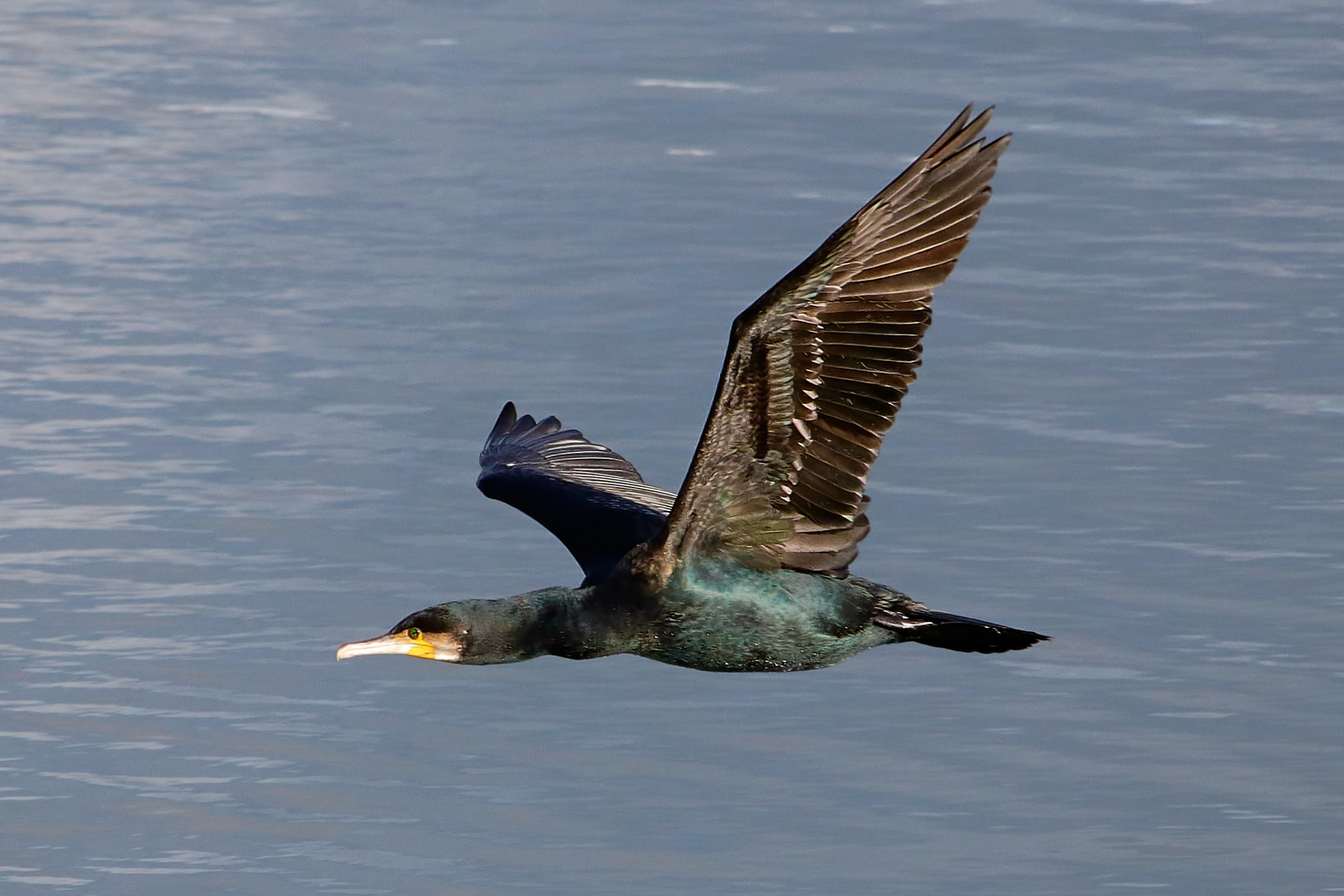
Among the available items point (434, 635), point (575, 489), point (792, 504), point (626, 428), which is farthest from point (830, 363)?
point (626, 428)

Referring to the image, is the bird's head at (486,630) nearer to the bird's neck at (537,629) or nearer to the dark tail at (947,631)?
the bird's neck at (537,629)

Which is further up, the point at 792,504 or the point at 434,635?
the point at 792,504

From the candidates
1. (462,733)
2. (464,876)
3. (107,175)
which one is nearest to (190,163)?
(107,175)

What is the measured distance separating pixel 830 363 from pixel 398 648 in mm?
1525

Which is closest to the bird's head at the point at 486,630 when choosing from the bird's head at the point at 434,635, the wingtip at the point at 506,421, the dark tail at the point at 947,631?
the bird's head at the point at 434,635

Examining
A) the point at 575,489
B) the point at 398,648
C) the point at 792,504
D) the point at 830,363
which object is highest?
the point at 830,363

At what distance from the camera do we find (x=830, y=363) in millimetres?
7234

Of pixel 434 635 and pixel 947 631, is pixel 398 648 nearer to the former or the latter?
pixel 434 635

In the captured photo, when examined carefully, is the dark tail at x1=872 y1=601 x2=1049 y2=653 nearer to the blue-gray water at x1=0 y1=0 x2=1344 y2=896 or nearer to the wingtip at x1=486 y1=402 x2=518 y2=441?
the blue-gray water at x1=0 y1=0 x2=1344 y2=896

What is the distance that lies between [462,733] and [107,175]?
7.04m

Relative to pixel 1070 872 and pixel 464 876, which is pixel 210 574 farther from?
pixel 1070 872

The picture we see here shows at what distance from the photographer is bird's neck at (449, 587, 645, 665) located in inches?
301

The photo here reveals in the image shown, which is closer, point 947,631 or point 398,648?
point 398,648

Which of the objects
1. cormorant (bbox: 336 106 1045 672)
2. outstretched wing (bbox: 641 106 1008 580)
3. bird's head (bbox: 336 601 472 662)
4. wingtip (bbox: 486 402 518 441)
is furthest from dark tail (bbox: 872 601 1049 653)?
wingtip (bbox: 486 402 518 441)
